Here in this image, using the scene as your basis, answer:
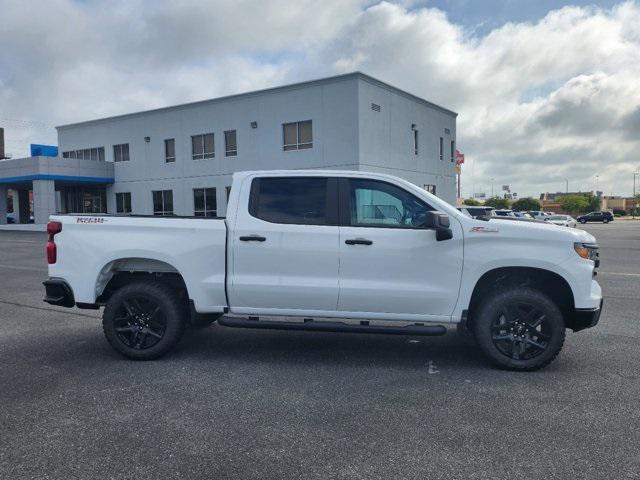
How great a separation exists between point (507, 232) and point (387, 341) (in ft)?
7.15

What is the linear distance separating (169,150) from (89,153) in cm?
929

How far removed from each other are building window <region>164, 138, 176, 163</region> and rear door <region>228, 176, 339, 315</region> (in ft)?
106

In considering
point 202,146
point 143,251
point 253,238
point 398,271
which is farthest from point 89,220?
point 202,146

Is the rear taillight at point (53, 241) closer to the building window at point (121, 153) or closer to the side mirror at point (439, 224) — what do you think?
the side mirror at point (439, 224)

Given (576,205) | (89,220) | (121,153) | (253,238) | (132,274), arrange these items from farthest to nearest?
1. (576,205)
2. (121,153)
3. (132,274)
4. (89,220)
5. (253,238)

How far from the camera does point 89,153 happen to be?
40688 millimetres

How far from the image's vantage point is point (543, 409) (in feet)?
13.3

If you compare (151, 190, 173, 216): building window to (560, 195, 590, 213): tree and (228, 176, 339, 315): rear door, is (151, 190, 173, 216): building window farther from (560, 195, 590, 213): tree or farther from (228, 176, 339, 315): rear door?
(560, 195, 590, 213): tree

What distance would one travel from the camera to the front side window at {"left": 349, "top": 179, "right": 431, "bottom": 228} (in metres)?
5.08

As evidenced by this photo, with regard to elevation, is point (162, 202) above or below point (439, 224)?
above

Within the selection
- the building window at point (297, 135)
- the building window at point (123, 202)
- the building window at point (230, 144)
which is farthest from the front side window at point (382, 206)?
the building window at point (123, 202)

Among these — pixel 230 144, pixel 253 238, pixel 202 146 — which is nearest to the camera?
pixel 253 238

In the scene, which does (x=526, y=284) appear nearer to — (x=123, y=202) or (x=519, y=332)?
(x=519, y=332)

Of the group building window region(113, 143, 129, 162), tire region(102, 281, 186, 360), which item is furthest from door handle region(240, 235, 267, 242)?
building window region(113, 143, 129, 162)
